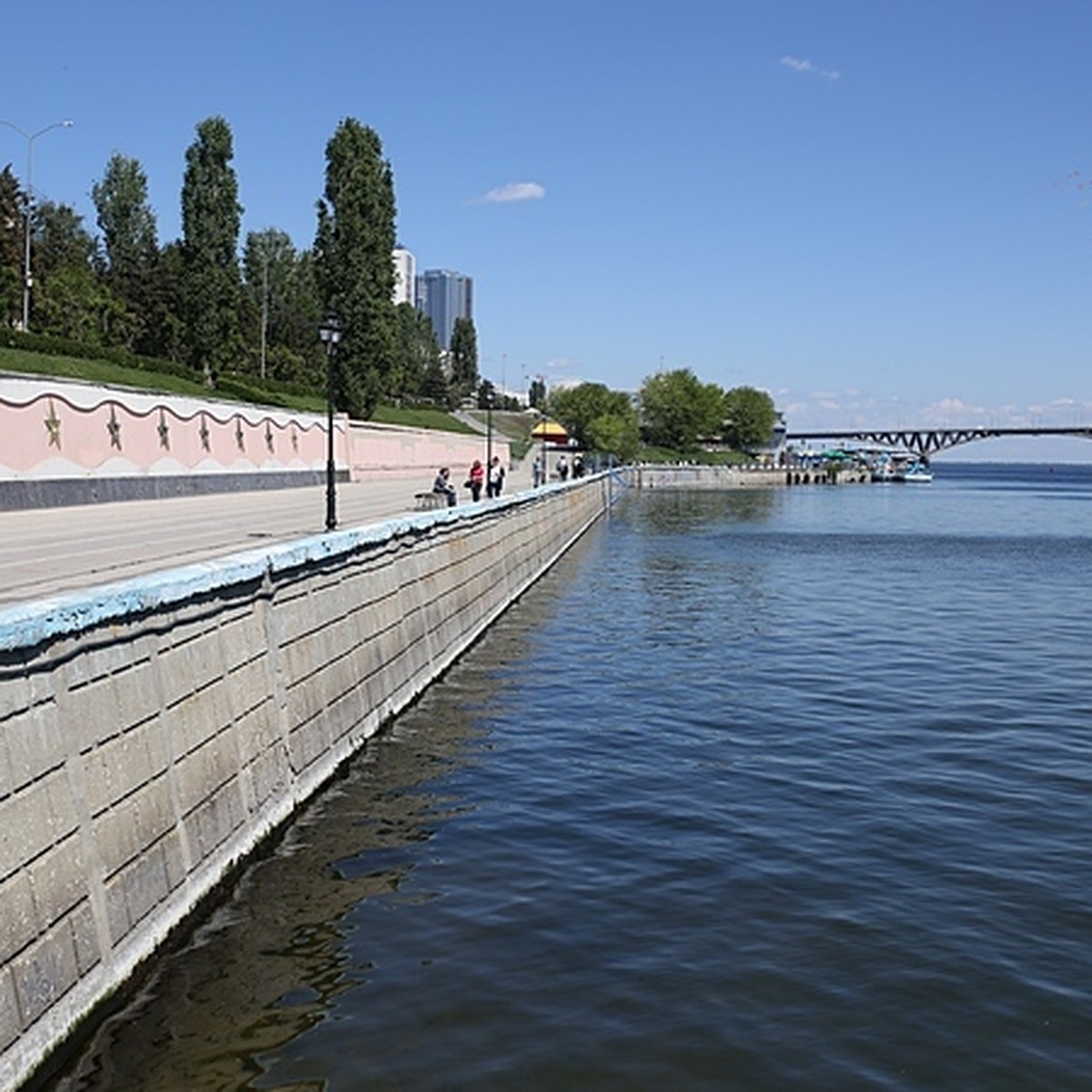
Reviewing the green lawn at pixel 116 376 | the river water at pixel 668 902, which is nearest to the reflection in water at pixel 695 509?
the green lawn at pixel 116 376

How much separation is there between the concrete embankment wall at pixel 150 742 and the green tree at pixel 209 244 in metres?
59.5

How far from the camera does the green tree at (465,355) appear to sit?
178250 millimetres

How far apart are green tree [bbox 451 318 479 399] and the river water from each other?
159342 millimetres

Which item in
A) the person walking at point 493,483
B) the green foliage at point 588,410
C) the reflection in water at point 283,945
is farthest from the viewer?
the green foliage at point 588,410

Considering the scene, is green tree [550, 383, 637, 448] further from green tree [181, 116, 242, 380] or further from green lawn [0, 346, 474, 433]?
green tree [181, 116, 242, 380]

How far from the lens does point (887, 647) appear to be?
77.8 ft

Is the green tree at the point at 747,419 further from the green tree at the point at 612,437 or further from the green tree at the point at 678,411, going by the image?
the green tree at the point at 612,437

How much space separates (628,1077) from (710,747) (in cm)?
810

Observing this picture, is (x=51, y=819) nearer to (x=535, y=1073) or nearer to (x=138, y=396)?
(x=535, y=1073)

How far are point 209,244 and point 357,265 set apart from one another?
8.02 meters

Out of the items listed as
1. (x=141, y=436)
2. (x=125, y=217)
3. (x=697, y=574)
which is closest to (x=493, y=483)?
(x=697, y=574)

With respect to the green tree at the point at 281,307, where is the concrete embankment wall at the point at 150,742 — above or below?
below

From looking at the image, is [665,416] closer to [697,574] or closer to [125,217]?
[125,217]

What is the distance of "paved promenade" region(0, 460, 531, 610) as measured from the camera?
626 inches
